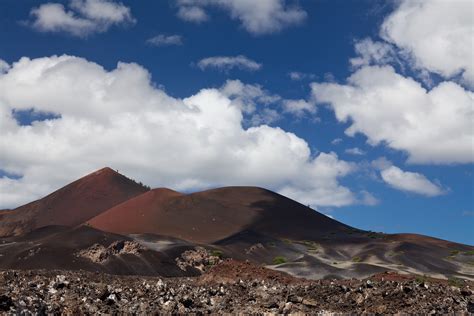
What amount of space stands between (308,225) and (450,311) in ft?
380

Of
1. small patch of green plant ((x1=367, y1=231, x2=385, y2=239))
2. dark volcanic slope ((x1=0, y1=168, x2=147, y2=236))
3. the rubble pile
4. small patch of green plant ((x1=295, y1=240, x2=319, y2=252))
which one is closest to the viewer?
the rubble pile

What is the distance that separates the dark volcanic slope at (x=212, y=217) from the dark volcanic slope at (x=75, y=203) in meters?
18.1

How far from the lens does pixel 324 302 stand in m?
24.3

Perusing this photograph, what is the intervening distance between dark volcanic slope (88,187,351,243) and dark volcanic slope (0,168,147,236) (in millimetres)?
18105

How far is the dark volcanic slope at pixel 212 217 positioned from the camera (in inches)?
4845

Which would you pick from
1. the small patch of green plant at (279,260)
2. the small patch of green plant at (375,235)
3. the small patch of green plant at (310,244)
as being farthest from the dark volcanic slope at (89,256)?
the small patch of green plant at (375,235)

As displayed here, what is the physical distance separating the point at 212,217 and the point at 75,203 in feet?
153

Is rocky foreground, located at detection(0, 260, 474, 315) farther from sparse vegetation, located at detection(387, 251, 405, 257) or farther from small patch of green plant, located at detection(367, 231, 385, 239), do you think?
small patch of green plant, located at detection(367, 231, 385, 239)

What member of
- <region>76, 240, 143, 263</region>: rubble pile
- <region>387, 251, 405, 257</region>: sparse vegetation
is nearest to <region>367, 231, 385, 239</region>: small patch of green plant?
<region>387, 251, 405, 257</region>: sparse vegetation

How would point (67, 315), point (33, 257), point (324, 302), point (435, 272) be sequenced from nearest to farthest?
point (67, 315), point (324, 302), point (33, 257), point (435, 272)

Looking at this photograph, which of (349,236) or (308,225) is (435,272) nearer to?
(349,236)

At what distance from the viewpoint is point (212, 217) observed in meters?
131

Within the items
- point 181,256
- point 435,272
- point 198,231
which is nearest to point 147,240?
point 181,256

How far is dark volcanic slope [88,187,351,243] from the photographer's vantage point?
123 m
